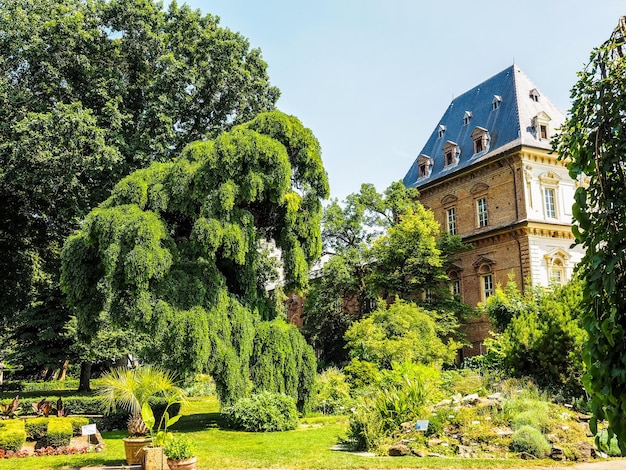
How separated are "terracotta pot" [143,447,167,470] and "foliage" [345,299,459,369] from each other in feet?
46.7

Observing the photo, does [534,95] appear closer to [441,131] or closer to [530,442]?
[441,131]

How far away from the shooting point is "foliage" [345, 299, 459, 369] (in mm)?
23359

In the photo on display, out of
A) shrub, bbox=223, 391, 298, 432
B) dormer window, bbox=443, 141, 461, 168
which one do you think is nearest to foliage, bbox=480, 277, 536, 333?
shrub, bbox=223, 391, 298, 432

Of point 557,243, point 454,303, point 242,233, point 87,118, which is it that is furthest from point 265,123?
point 557,243

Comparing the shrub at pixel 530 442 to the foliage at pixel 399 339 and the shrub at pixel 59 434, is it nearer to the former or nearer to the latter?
the shrub at pixel 59 434

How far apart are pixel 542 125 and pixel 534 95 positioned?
3065mm

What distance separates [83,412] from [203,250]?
7.81 meters

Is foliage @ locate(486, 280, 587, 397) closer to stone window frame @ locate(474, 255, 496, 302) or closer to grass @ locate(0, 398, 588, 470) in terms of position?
grass @ locate(0, 398, 588, 470)

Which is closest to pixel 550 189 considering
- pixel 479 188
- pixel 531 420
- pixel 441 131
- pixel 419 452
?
pixel 479 188

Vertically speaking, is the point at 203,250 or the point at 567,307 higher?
the point at 203,250

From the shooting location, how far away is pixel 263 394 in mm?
16594

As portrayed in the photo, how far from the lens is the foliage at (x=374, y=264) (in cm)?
3134

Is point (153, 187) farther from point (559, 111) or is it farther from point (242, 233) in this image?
point (559, 111)

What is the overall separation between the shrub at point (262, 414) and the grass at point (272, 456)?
1.50 feet
